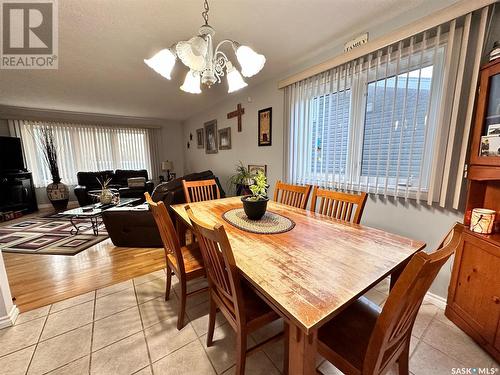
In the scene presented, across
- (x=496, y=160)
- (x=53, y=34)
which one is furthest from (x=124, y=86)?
(x=496, y=160)

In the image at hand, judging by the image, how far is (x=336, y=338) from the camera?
0.84m

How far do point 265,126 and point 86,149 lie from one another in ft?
16.2

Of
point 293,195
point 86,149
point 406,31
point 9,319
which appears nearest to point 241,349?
point 293,195

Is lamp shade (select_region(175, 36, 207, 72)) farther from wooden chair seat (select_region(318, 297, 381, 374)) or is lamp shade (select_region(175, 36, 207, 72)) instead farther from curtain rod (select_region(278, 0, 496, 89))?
wooden chair seat (select_region(318, 297, 381, 374))

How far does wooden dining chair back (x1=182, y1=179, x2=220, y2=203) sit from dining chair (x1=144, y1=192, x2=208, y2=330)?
0.74m

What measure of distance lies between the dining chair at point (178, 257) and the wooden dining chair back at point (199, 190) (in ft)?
2.42

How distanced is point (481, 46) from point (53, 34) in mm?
3364

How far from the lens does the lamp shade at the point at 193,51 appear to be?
119 cm

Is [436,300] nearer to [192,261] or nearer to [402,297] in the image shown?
[402,297]

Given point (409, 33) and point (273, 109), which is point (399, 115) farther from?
point (273, 109)

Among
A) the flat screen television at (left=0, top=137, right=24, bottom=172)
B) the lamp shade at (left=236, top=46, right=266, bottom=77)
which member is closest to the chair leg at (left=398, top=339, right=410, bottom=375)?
the lamp shade at (left=236, top=46, right=266, bottom=77)

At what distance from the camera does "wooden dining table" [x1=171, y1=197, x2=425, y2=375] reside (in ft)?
2.17

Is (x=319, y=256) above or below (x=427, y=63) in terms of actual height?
below

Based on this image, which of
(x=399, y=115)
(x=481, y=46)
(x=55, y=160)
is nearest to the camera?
(x=481, y=46)
